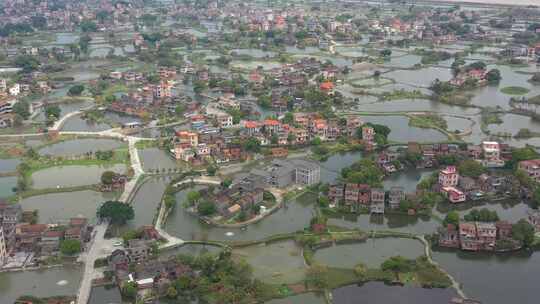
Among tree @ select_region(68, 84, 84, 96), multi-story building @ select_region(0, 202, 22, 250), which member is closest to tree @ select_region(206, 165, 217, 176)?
multi-story building @ select_region(0, 202, 22, 250)

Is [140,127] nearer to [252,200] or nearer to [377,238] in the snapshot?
[252,200]

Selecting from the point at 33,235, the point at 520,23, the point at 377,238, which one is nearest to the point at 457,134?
the point at 377,238

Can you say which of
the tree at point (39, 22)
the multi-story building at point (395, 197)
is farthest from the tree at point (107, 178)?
the tree at point (39, 22)

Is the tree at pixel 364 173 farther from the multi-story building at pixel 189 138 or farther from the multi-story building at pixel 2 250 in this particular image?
the multi-story building at pixel 2 250

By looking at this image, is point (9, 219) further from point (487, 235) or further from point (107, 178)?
point (487, 235)

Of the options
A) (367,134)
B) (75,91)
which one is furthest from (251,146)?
(75,91)

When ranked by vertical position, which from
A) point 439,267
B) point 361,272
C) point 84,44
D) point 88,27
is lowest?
point 439,267
